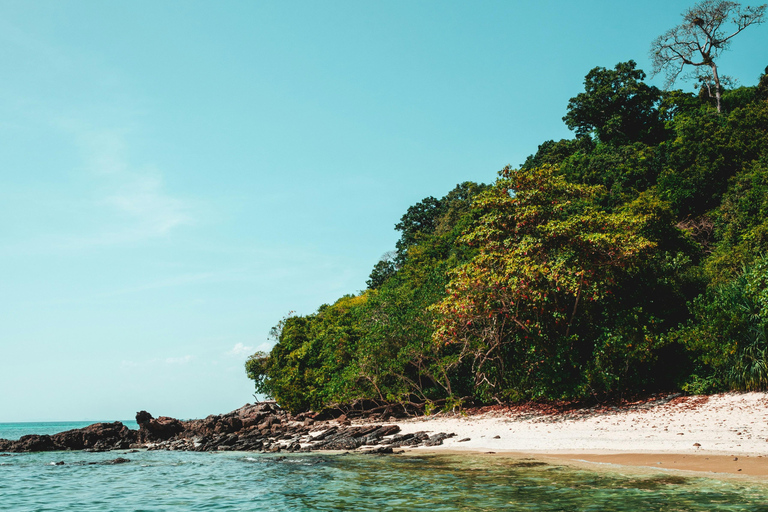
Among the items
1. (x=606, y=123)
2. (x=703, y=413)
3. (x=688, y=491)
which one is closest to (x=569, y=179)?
(x=606, y=123)

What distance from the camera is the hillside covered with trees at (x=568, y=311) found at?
54.1 ft

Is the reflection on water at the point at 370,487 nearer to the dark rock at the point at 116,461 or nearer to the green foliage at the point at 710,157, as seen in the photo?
the dark rock at the point at 116,461

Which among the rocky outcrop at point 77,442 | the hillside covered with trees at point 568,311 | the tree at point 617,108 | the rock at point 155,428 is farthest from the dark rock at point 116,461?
the tree at point 617,108

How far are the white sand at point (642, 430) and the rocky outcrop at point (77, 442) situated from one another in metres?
20.9

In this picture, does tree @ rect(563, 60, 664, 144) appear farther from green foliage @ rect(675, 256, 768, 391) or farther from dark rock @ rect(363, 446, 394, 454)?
dark rock @ rect(363, 446, 394, 454)

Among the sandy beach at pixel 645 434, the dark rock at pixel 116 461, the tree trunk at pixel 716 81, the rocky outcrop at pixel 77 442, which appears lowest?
the sandy beach at pixel 645 434

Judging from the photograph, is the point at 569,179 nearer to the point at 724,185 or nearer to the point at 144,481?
the point at 724,185

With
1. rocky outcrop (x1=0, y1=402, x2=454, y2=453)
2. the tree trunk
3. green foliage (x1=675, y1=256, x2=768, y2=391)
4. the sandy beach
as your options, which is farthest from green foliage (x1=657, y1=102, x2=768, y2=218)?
rocky outcrop (x1=0, y1=402, x2=454, y2=453)

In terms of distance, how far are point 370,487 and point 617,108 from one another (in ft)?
149

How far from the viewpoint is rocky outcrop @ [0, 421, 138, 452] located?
1141 inches

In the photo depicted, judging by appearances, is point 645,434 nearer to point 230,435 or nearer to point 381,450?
point 381,450

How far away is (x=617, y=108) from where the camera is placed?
46906 mm

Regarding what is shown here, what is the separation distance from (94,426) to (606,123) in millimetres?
45384

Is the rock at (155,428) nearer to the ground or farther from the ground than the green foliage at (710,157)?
nearer to the ground
